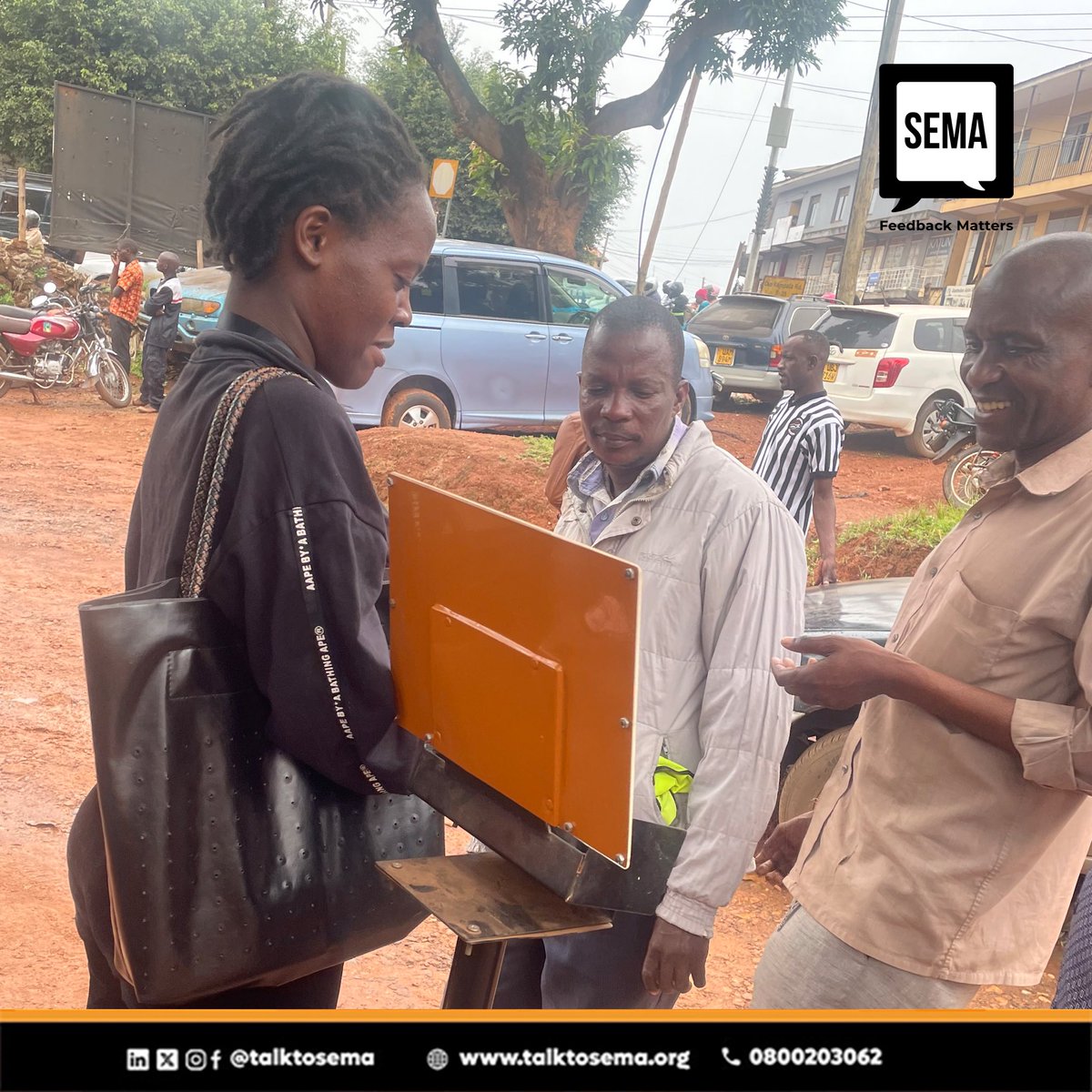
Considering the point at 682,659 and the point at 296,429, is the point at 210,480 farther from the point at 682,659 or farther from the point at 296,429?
the point at 682,659

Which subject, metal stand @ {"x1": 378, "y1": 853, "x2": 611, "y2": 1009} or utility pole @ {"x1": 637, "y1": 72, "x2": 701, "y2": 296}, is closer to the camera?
metal stand @ {"x1": 378, "y1": 853, "x2": 611, "y2": 1009}

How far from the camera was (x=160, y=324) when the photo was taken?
36.6ft

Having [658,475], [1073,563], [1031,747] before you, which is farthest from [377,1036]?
[658,475]

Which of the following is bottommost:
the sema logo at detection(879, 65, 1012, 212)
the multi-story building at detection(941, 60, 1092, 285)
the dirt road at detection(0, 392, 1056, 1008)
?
the dirt road at detection(0, 392, 1056, 1008)

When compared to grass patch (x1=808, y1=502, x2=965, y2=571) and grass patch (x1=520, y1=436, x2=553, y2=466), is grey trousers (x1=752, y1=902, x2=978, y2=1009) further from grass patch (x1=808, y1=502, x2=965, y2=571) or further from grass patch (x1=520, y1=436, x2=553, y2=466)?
grass patch (x1=520, y1=436, x2=553, y2=466)

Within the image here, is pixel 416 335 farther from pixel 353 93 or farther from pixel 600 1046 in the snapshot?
pixel 600 1046

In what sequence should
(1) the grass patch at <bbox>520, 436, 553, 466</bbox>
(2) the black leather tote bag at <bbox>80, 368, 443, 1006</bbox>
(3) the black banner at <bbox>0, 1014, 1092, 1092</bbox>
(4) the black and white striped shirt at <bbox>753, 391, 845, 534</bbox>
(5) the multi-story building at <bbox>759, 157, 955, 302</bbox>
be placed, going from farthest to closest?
(5) the multi-story building at <bbox>759, 157, 955, 302</bbox>
(1) the grass patch at <bbox>520, 436, 553, 466</bbox>
(4) the black and white striped shirt at <bbox>753, 391, 845, 534</bbox>
(2) the black leather tote bag at <bbox>80, 368, 443, 1006</bbox>
(3) the black banner at <bbox>0, 1014, 1092, 1092</bbox>

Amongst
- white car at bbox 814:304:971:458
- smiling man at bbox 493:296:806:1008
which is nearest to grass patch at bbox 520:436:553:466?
white car at bbox 814:304:971:458

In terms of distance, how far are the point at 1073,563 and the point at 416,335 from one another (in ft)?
26.2

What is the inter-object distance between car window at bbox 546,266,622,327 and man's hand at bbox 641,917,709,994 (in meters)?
8.26

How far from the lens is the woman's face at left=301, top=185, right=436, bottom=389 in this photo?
4.19ft

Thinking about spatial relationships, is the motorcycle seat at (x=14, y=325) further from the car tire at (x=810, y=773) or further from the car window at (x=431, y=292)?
the car tire at (x=810, y=773)

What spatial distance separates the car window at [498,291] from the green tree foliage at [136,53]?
44.6 feet

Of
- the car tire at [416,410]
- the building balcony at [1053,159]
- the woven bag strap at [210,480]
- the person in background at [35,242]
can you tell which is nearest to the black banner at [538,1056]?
the woven bag strap at [210,480]
